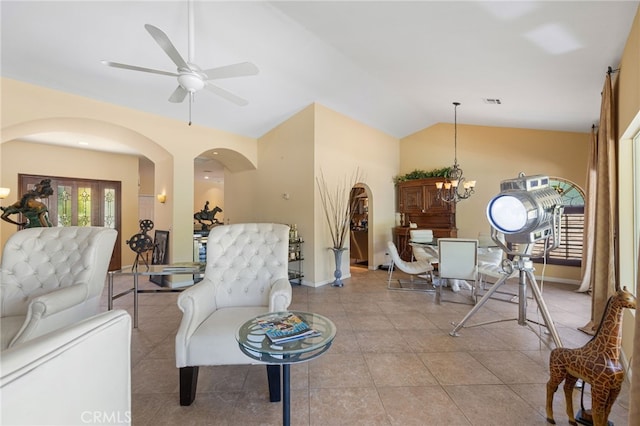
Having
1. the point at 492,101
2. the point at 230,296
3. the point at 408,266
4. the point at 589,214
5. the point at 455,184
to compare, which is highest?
the point at 492,101

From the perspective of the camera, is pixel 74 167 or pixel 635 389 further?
pixel 74 167

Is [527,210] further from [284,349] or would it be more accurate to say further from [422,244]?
[422,244]

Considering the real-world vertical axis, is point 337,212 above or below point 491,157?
below

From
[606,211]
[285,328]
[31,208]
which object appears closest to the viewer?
[285,328]

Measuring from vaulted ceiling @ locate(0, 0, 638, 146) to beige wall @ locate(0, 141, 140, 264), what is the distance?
2.88m

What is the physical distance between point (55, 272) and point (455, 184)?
229 inches

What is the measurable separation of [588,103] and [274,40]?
13.4 feet

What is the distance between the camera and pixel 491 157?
5.82 m

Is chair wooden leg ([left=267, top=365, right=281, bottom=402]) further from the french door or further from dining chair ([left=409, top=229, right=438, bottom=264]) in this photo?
the french door

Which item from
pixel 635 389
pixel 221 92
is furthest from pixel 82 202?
pixel 635 389

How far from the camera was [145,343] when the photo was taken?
2650 mm

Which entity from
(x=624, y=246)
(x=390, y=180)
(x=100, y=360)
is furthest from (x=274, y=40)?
(x=390, y=180)

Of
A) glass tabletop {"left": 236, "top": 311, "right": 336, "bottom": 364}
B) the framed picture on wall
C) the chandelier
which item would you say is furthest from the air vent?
the framed picture on wall

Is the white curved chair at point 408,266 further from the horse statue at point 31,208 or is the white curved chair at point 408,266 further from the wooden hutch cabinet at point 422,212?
the horse statue at point 31,208
